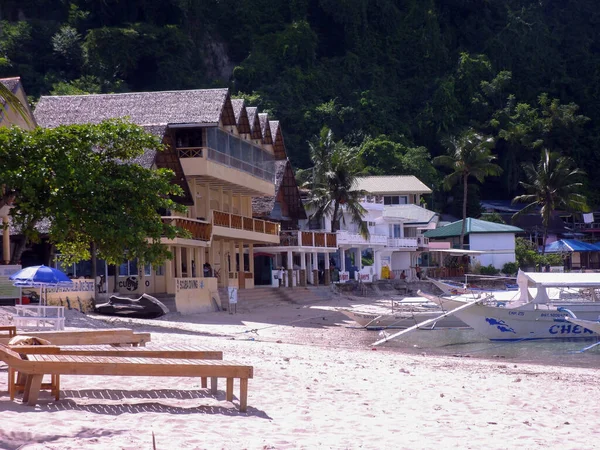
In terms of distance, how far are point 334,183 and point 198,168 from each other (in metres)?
17.6

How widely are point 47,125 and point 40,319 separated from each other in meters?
20.3

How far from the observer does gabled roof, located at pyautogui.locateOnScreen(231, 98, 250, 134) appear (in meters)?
39.0

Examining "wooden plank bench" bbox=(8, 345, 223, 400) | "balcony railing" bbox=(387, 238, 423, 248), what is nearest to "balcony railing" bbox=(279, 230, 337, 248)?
"balcony railing" bbox=(387, 238, 423, 248)

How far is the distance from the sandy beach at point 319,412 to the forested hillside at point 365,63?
63.8 meters

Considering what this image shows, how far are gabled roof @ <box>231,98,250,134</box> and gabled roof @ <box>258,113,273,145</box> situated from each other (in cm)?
304

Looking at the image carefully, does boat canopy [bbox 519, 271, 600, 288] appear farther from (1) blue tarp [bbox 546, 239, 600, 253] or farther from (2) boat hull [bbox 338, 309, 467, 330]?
(1) blue tarp [bbox 546, 239, 600, 253]

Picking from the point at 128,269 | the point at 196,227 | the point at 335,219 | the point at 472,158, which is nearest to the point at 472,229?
the point at 472,158

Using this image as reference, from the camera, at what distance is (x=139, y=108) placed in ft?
119

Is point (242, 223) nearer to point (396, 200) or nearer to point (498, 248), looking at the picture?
point (498, 248)

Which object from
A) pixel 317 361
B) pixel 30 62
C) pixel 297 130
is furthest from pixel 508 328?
pixel 30 62

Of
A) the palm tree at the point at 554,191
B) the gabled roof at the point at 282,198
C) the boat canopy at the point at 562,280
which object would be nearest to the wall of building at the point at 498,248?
the palm tree at the point at 554,191

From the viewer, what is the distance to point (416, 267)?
6519 centimetres

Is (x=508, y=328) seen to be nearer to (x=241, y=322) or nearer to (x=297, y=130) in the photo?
(x=241, y=322)

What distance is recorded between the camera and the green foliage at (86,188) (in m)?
21.0
